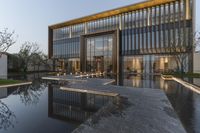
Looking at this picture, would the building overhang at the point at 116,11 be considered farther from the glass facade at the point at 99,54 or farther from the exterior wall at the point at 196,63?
the exterior wall at the point at 196,63

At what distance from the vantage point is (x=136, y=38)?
42.0m

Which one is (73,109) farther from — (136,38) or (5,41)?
(136,38)

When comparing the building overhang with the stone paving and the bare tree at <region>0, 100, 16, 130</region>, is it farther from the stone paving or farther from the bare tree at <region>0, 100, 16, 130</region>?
the bare tree at <region>0, 100, 16, 130</region>

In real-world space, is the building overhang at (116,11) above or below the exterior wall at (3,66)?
above

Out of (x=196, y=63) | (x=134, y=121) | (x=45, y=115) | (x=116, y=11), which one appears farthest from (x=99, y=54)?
(x=134, y=121)

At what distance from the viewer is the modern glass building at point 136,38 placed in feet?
118

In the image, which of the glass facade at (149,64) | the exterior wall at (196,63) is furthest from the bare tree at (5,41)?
the exterior wall at (196,63)

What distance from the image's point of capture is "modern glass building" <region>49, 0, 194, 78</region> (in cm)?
3591

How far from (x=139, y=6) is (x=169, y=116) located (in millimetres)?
38369

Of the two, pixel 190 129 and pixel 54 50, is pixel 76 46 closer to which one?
pixel 54 50

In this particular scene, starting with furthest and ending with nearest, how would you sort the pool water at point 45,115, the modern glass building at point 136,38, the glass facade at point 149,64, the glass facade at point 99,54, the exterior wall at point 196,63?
the glass facade at point 99,54
the glass facade at point 149,64
the modern glass building at point 136,38
the exterior wall at point 196,63
the pool water at point 45,115

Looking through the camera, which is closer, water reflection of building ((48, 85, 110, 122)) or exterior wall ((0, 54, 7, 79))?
water reflection of building ((48, 85, 110, 122))

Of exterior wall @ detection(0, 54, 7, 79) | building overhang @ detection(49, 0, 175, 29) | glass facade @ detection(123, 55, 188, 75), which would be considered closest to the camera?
exterior wall @ detection(0, 54, 7, 79)

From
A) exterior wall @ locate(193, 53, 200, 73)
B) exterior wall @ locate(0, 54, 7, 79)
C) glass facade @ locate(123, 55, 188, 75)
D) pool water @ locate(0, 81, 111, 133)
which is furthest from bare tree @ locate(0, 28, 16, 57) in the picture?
exterior wall @ locate(193, 53, 200, 73)
